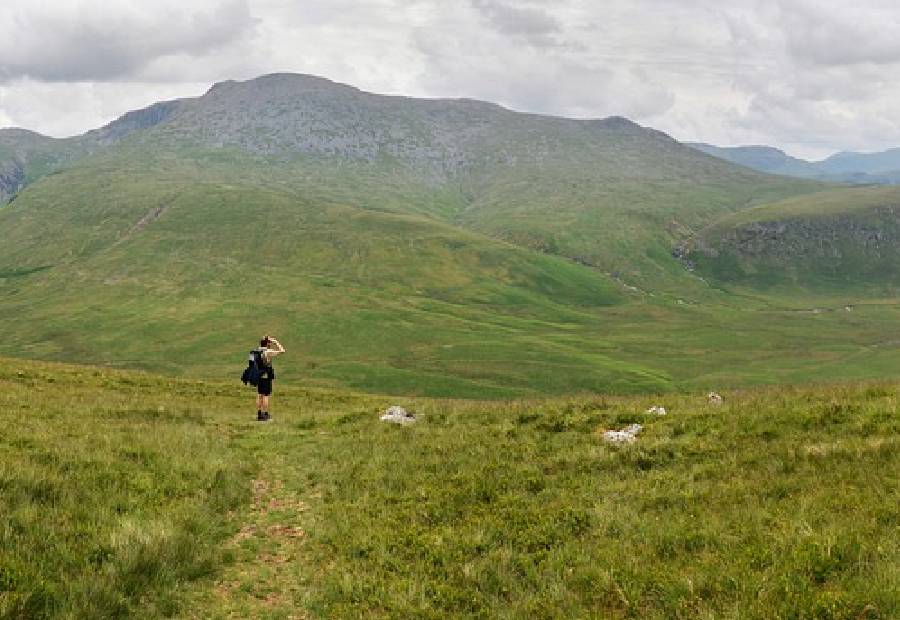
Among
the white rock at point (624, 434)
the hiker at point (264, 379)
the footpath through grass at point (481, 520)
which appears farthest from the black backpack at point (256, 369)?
the white rock at point (624, 434)

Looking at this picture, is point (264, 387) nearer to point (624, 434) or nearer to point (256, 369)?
point (256, 369)

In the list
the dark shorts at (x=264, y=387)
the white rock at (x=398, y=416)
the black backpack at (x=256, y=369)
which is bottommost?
the white rock at (x=398, y=416)

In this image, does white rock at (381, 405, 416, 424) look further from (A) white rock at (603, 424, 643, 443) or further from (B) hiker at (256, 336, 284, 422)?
(A) white rock at (603, 424, 643, 443)

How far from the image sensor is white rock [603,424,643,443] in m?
16.9

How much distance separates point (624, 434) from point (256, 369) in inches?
672

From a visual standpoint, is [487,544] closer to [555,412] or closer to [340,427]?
[555,412]

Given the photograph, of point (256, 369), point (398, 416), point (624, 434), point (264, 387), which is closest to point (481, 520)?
point (624, 434)

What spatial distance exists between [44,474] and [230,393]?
3018 cm

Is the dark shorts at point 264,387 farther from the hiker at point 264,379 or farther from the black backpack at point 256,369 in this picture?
the black backpack at point 256,369

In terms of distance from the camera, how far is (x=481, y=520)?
12297 mm

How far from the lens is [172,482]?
14312mm

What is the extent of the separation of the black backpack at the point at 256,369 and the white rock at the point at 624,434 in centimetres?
1612

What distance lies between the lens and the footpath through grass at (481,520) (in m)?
8.80

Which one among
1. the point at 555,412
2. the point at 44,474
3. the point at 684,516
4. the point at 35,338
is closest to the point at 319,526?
the point at 44,474
